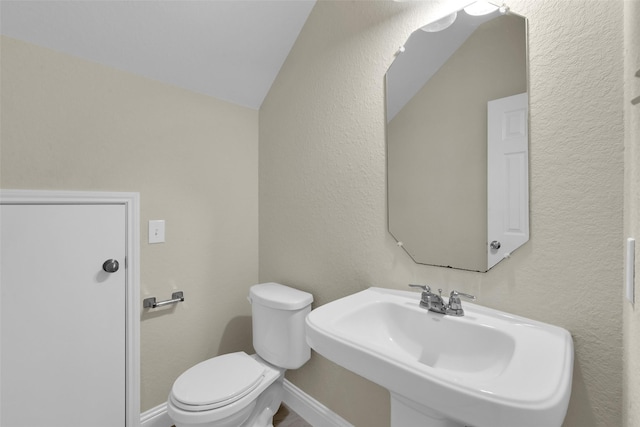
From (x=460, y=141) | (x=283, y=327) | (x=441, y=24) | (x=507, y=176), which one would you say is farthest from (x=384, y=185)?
(x=283, y=327)

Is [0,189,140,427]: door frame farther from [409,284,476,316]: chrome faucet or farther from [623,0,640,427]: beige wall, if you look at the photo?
[623,0,640,427]: beige wall

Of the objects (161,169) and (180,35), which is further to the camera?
(161,169)

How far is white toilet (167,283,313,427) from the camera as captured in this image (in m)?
1.17

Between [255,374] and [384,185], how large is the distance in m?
1.07

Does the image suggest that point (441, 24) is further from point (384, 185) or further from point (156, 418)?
point (156, 418)

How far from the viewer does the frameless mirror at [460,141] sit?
958 mm

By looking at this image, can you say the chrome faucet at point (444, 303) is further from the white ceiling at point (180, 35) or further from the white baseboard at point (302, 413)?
the white ceiling at point (180, 35)

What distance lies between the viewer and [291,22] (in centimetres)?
162

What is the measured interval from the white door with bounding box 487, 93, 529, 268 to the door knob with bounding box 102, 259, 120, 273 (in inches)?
64.3

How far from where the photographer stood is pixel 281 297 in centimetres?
149

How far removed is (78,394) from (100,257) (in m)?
0.62

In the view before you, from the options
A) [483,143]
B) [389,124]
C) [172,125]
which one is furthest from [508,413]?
[172,125]

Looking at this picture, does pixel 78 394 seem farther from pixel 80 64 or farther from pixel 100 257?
pixel 80 64

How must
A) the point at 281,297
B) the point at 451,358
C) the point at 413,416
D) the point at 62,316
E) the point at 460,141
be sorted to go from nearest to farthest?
the point at 413,416 → the point at 451,358 → the point at 460,141 → the point at 62,316 → the point at 281,297
